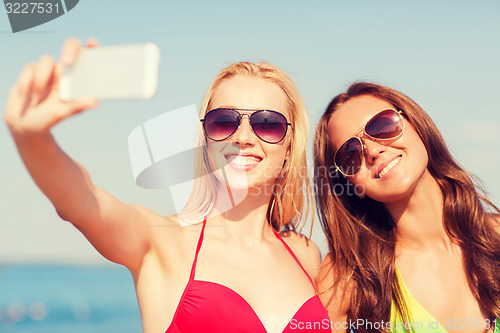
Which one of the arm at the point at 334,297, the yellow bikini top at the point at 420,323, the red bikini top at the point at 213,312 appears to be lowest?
the yellow bikini top at the point at 420,323

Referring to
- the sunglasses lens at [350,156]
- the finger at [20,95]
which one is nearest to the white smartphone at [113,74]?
the finger at [20,95]

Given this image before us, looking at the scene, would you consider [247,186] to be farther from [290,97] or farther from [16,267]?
[16,267]

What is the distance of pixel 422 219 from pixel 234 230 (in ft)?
5.09

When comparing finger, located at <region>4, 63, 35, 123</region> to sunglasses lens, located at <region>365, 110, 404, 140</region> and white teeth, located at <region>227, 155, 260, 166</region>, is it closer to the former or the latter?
white teeth, located at <region>227, 155, 260, 166</region>

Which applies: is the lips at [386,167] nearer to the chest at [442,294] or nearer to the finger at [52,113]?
the chest at [442,294]

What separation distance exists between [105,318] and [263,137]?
52.5ft

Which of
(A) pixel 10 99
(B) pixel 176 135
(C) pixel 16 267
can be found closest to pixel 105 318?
(C) pixel 16 267

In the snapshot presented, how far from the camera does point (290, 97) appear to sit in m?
3.87

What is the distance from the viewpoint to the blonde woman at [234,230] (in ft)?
9.30

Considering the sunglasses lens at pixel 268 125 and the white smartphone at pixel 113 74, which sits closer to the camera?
the white smartphone at pixel 113 74

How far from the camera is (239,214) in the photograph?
366 centimetres

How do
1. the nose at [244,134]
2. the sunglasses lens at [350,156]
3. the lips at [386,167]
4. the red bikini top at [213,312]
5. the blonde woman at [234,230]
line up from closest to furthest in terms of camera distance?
the blonde woman at [234,230] → the red bikini top at [213,312] → the nose at [244,134] → the lips at [386,167] → the sunglasses lens at [350,156]

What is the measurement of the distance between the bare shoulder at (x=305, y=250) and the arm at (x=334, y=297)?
0.40 ft

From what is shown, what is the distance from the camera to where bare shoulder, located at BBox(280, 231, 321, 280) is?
3.85 m
